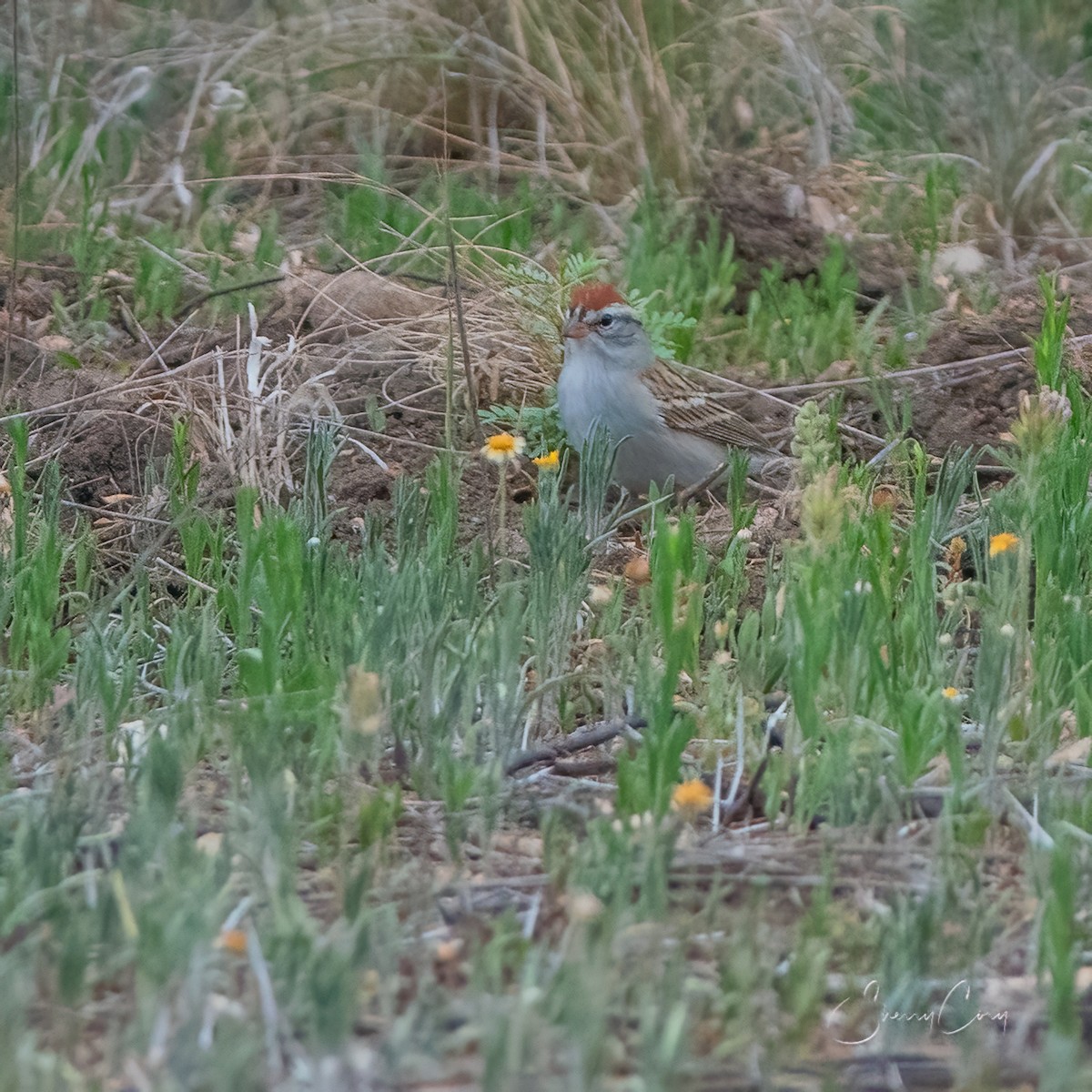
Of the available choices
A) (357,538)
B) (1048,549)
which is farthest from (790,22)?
(1048,549)

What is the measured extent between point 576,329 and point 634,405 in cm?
32

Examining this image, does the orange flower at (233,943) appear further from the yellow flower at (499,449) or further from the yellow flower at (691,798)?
the yellow flower at (499,449)

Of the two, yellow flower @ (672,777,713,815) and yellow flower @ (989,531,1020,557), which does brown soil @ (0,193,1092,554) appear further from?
yellow flower @ (672,777,713,815)

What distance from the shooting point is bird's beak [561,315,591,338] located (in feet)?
17.8

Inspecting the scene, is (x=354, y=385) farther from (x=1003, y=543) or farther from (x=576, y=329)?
(x=1003, y=543)

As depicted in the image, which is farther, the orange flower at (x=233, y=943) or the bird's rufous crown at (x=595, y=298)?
the bird's rufous crown at (x=595, y=298)

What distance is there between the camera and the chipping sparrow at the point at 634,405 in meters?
5.39

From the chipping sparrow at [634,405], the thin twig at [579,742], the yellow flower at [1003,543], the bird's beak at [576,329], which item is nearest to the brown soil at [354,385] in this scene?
the chipping sparrow at [634,405]

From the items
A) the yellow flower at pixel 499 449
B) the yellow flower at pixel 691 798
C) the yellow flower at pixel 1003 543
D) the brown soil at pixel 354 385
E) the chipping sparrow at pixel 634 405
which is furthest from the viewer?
the chipping sparrow at pixel 634 405

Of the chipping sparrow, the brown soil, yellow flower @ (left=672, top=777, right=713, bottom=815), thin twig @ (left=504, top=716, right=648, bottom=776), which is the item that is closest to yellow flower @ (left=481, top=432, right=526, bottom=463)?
the brown soil

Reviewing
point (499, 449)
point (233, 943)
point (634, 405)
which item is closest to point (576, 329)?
point (634, 405)

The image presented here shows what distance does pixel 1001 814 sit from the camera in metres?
2.97

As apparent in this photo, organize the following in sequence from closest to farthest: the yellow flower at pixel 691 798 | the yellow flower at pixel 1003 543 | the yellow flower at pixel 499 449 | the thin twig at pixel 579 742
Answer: the yellow flower at pixel 691 798 → the thin twig at pixel 579 742 → the yellow flower at pixel 1003 543 → the yellow flower at pixel 499 449

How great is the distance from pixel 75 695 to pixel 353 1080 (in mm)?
1567
